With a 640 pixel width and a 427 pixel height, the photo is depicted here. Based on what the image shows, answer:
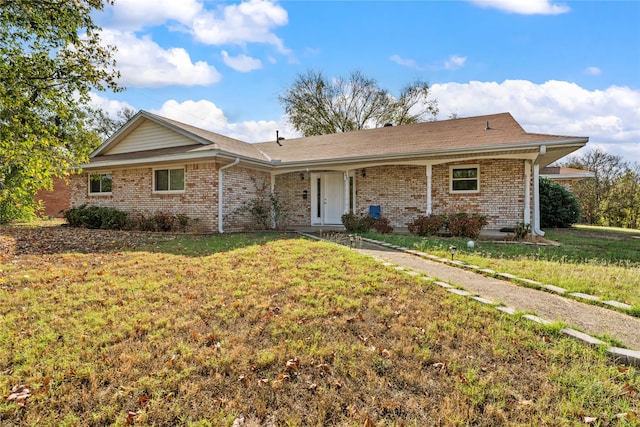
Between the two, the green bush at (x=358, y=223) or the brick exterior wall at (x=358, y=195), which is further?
the brick exterior wall at (x=358, y=195)

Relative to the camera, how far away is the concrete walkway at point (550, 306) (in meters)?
3.16

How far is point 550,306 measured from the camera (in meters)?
3.87

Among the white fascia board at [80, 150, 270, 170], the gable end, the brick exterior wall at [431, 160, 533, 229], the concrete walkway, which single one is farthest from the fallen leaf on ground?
the brick exterior wall at [431, 160, 533, 229]

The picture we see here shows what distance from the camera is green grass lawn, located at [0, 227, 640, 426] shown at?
224cm

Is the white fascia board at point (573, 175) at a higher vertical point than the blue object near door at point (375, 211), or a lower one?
higher

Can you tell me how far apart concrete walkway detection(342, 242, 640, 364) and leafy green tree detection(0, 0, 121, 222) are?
9.19m

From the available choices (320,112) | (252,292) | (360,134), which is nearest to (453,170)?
(360,134)

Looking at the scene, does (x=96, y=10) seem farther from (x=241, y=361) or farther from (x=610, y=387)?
(x=610, y=387)

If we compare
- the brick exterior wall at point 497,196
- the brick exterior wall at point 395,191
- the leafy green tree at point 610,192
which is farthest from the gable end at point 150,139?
the leafy green tree at point 610,192

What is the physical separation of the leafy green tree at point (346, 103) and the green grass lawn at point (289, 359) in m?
25.5

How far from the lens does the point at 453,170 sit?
1161 centimetres

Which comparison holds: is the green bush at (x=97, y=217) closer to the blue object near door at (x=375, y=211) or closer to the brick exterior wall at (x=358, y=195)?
the brick exterior wall at (x=358, y=195)

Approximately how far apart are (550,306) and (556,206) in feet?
41.2

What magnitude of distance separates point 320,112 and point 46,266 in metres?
25.2
